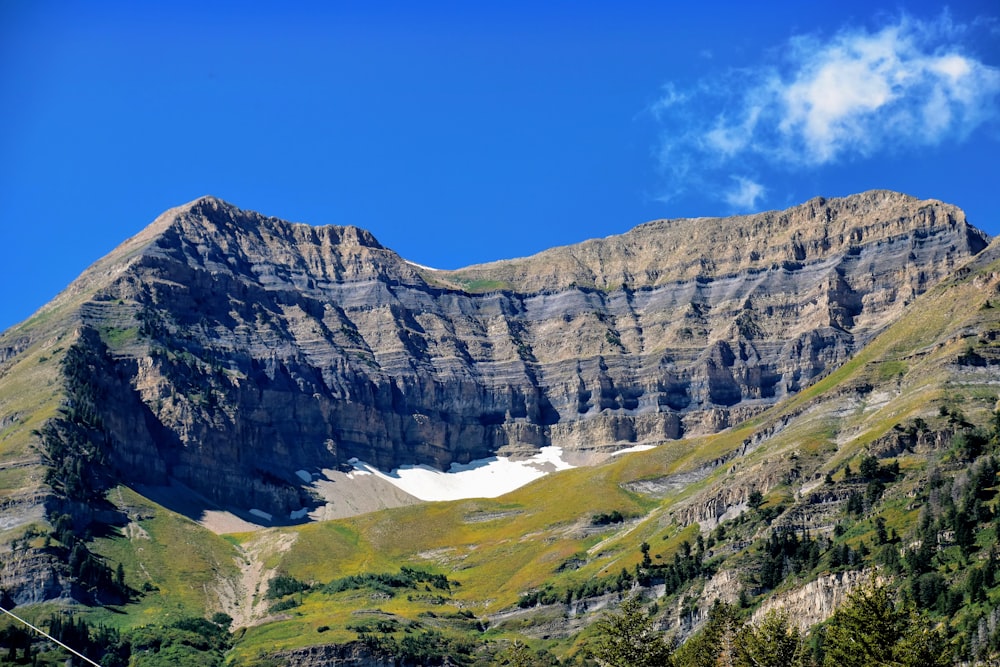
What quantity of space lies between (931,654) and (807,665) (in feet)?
38.6

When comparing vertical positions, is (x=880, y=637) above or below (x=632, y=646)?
below

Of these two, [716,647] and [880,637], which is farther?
[716,647]

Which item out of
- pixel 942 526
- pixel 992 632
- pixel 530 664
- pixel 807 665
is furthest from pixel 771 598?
pixel 807 665

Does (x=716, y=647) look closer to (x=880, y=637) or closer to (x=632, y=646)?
(x=632, y=646)

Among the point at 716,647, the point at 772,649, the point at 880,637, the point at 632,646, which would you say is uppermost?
the point at 632,646

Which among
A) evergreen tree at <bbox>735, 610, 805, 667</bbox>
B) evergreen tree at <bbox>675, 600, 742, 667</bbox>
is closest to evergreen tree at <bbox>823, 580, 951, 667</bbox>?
evergreen tree at <bbox>735, 610, 805, 667</bbox>

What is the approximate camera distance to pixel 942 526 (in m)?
181

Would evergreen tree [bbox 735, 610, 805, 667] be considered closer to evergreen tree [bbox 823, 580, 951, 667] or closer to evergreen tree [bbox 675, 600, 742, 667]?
evergreen tree [bbox 675, 600, 742, 667]

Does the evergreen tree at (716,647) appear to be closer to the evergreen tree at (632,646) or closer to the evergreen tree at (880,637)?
the evergreen tree at (632,646)

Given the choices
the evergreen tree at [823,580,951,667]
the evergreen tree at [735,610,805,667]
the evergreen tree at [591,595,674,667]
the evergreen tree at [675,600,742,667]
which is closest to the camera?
the evergreen tree at [823,580,951,667]

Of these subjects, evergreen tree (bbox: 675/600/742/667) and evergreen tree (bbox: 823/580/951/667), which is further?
evergreen tree (bbox: 675/600/742/667)

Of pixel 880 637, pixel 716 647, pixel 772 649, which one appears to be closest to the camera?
Result: pixel 880 637

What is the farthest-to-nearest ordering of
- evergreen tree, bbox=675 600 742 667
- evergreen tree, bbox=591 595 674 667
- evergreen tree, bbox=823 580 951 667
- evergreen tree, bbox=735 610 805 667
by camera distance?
evergreen tree, bbox=675 600 742 667, evergreen tree, bbox=735 610 805 667, evergreen tree, bbox=591 595 674 667, evergreen tree, bbox=823 580 951 667

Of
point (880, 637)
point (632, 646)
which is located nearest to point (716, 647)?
point (632, 646)
